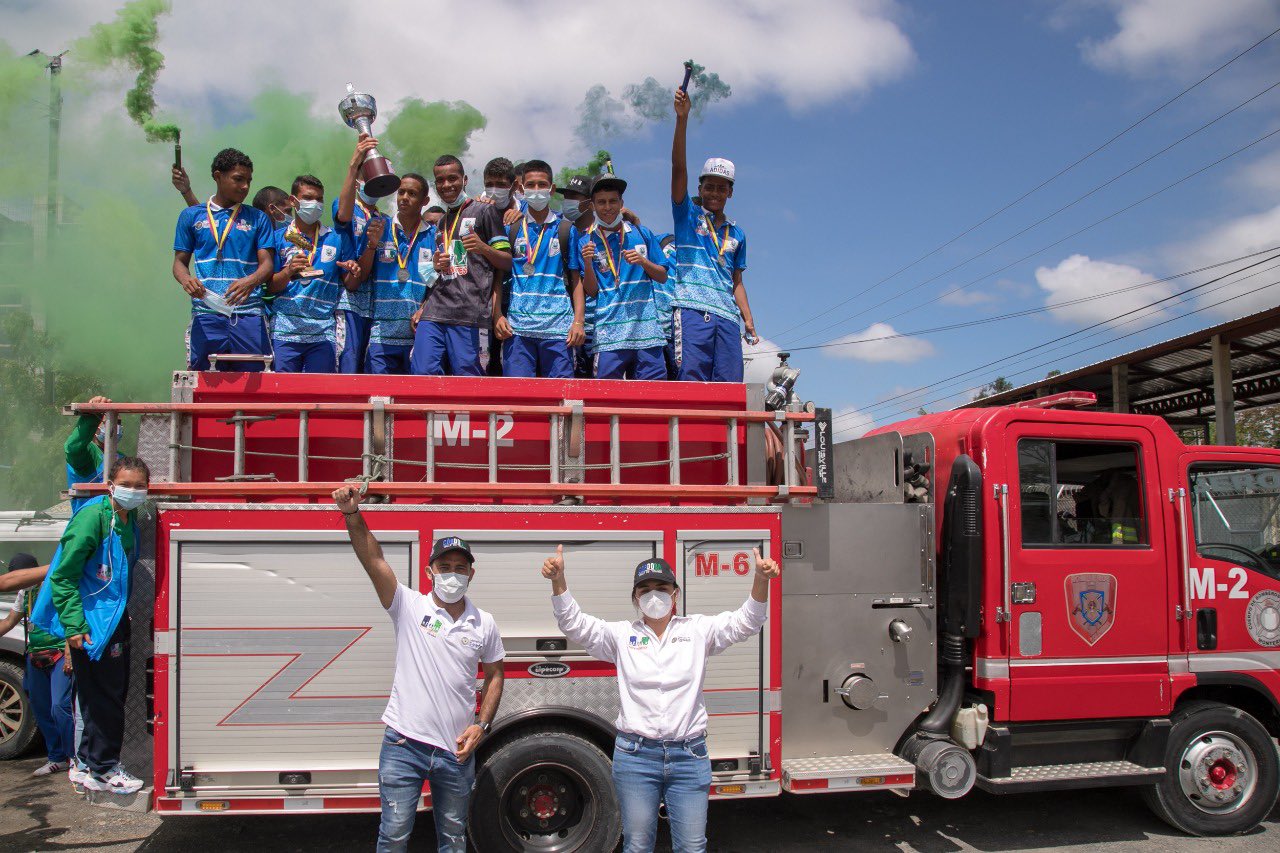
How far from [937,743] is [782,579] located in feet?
4.23

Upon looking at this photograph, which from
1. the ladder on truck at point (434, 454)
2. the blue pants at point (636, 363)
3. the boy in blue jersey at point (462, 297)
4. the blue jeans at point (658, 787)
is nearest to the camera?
the blue jeans at point (658, 787)

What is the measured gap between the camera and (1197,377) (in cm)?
1694

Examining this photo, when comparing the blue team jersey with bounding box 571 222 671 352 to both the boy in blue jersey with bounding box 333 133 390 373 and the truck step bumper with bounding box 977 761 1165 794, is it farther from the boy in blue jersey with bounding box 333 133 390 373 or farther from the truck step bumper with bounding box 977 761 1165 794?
the truck step bumper with bounding box 977 761 1165 794

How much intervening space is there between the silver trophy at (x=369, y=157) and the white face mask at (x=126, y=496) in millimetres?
2402

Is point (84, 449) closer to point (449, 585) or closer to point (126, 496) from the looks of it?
point (126, 496)

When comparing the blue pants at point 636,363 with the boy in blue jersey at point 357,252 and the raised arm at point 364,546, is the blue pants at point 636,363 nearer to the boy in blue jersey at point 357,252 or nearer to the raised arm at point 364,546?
the boy in blue jersey at point 357,252

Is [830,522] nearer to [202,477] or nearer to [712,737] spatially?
[712,737]

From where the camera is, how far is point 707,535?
457 centimetres

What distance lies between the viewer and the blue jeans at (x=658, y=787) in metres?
3.45

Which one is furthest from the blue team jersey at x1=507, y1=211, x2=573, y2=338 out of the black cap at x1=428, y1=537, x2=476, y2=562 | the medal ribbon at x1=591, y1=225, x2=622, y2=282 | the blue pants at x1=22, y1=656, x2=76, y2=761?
the blue pants at x1=22, y1=656, x2=76, y2=761

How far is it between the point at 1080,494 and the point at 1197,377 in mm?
14439

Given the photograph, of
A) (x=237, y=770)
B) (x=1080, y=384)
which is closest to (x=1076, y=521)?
(x=237, y=770)

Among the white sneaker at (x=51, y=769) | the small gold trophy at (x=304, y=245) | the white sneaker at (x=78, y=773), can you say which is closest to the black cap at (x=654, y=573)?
the white sneaker at (x=78, y=773)

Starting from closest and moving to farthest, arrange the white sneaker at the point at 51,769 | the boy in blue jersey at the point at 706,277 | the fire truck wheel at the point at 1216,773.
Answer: the fire truck wheel at the point at 1216,773
the boy in blue jersey at the point at 706,277
the white sneaker at the point at 51,769
